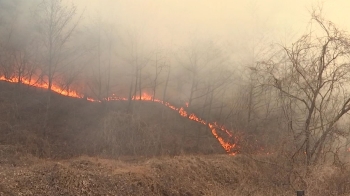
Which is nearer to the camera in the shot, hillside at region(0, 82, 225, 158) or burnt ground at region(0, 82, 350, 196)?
burnt ground at region(0, 82, 350, 196)

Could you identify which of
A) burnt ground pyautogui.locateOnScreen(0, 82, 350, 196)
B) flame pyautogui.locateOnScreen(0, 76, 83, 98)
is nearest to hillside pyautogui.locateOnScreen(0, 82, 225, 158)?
burnt ground pyautogui.locateOnScreen(0, 82, 350, 196)

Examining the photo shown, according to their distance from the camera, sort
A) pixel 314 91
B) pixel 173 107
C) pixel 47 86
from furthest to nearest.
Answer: pixel 173 107
pixel 47 86
pixel 314 91

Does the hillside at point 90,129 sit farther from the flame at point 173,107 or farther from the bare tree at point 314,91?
the bare tree at point 314,91

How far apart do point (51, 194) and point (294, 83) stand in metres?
7.72

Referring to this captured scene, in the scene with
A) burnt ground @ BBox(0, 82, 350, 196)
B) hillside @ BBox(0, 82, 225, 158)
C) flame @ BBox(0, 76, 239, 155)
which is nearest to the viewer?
burnt ground @ BBox(0, 82, 350, 196)

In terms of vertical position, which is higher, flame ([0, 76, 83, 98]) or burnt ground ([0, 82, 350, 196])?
flame ([0, 76, 83, 98])

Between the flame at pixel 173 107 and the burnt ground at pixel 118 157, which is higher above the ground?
the flame at pixel 173 107

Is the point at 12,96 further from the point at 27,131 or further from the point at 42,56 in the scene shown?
the point at 27,131

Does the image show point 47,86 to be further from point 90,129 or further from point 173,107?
point 173,107

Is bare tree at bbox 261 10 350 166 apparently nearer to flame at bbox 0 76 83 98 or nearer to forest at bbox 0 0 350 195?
forest at bbox 0 0 350 195

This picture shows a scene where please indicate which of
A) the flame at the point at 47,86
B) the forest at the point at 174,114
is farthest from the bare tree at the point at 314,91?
the flame at the point at 47,86

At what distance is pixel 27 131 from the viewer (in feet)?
38.4

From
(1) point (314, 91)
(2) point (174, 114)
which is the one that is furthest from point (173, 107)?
(1) point (314, 91)

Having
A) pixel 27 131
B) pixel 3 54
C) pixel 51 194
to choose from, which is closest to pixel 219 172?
pixel 51 194
